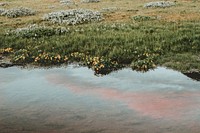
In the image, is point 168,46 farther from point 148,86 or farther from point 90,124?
point 90,124

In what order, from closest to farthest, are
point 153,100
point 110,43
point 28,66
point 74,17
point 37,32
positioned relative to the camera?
point 153,100, point 28,66, point 110,43, point 37,32, point 74,17

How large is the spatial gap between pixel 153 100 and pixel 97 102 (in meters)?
2.00

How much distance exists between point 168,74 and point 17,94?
667cm

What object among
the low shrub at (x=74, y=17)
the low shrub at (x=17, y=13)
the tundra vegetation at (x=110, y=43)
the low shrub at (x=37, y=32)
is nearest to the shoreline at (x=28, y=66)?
the tundra vegetation at (x=110, y=43)

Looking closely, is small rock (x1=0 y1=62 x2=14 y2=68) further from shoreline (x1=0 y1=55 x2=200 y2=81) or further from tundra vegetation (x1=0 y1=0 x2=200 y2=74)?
tundra vegetation (x1=0 y1=0 x2=200 y2=74)

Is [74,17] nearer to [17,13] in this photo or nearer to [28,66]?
[17,13]

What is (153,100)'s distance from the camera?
496 inches

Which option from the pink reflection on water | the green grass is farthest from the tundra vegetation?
the pink reflection on water

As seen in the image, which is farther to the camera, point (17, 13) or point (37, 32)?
point (17, 13)

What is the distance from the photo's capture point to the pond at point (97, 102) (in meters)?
10.5

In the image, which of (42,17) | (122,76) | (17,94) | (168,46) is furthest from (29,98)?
(42,17)

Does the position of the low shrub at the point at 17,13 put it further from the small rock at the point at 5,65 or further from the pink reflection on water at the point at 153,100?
the pink reflection on water at the point at 153,100

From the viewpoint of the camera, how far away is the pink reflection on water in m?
11.4

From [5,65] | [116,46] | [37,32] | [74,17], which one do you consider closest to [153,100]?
[116,46]
